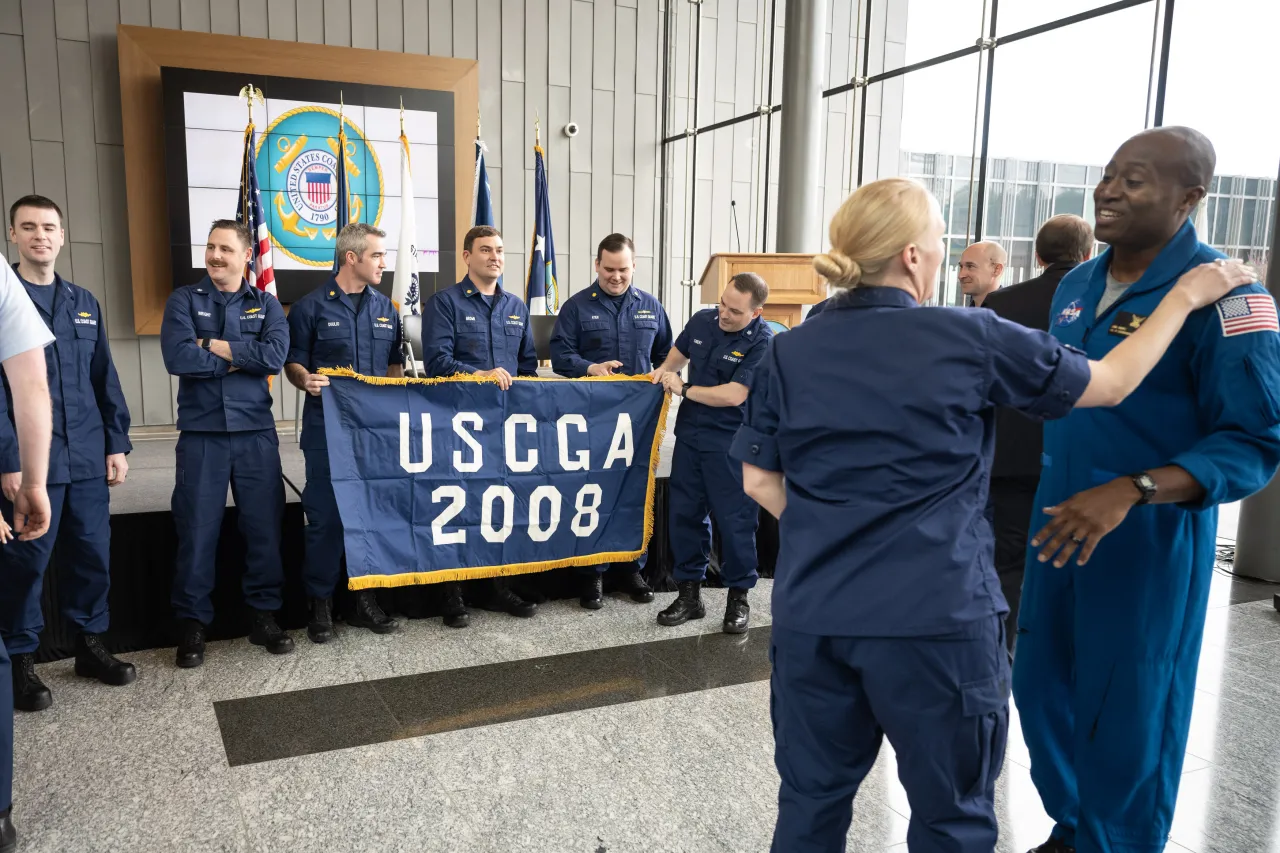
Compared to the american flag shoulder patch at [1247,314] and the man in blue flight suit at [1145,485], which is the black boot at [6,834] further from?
the american flag shoulder patch at [1247,314]

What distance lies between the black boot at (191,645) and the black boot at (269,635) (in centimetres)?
19

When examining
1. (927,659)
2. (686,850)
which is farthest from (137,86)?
(927,659)

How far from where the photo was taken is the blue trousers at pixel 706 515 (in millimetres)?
3506

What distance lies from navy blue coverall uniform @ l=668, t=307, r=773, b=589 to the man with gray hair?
0.93 metres

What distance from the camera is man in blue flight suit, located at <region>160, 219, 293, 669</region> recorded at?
122 inches

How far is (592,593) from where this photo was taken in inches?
150

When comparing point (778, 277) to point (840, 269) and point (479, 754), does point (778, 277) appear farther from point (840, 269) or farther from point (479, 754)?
point (840, 269)

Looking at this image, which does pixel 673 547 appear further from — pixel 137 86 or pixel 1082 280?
pixel 137 86

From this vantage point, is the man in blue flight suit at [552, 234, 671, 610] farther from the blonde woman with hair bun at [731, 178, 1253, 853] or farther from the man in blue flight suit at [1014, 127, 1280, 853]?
the blonde woman with hair bun at [731, 178, 1253, 853]

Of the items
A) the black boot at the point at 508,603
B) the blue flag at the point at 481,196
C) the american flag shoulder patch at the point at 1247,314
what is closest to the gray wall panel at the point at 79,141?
the blue flag at the point at 481,196

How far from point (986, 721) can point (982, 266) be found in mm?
2773

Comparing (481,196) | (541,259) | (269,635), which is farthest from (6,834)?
(541,259)

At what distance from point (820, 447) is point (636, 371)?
2.93 m

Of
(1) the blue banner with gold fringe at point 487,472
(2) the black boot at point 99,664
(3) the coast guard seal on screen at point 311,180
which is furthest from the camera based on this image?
(3) the coast guard seal on screen at point 311,180
